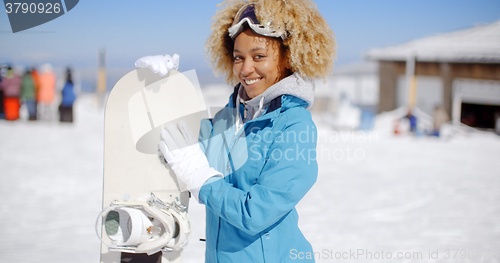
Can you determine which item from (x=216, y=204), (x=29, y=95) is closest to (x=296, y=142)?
(x=216, y=204)

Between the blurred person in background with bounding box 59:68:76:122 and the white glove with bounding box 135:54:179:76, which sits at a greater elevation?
the white glove with bounding box 135:54:179:76

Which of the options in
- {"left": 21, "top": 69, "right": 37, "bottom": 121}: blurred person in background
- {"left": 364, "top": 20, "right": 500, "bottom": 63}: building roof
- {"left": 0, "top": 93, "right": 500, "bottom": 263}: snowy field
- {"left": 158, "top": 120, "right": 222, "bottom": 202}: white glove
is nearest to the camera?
{"left": 158, "top": 120, "right": 222, "bottom": 202}: white glove

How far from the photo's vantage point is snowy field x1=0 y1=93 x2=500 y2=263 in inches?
123

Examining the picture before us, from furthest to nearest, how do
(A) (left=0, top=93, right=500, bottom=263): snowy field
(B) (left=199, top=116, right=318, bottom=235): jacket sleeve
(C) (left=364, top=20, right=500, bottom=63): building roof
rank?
1. (C) (left=364, top=20, right=500, bottom=63): building roof
2. (A) (left=0, top=93, right=500, bottom=263): snowy field
3. (B) (left=199, top=116, right=318, bottom=235): jacket sleeve

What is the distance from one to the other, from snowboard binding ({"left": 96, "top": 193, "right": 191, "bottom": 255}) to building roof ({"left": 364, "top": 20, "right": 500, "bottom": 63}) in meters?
12.3

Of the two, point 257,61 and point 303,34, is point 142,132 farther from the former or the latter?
point 303,34

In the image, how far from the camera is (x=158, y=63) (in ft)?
5.24

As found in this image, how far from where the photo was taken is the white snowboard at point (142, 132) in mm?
1728

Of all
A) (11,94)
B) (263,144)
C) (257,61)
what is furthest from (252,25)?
(11,94)

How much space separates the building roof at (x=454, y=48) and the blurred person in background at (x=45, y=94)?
460 inches

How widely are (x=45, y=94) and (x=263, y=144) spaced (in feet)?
31.4

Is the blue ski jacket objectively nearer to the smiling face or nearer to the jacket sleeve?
the jacket sleeve

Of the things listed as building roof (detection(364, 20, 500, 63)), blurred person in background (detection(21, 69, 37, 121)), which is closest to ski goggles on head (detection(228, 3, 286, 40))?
blurred person in background (detection(21, 69, 37, 121))

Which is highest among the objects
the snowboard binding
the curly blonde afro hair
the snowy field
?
the curly blonde afro hair
